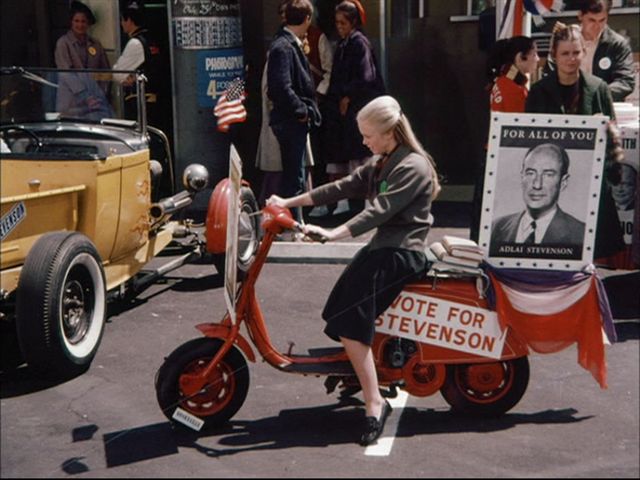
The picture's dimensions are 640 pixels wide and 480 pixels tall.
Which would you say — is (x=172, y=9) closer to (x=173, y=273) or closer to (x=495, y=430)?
(x=173, y=273)

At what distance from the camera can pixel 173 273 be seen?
933 cm

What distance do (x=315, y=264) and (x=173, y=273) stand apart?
1.11 meters

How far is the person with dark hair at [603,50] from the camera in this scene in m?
8.77

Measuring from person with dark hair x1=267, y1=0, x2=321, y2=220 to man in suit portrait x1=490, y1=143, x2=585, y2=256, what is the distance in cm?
369

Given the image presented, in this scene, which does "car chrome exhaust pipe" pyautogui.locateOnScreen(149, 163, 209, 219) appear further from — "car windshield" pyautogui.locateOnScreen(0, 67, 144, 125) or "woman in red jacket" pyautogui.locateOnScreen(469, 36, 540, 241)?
"woman in red jacket" pyautogui.locateOnScreen(469, 36, 540, 241)

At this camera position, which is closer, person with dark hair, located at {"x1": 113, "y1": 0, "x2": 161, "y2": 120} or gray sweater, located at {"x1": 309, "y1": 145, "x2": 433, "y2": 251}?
gray sweater, located at {"x1": 309, "y1": 145, "x2": 433, "y2": 251}

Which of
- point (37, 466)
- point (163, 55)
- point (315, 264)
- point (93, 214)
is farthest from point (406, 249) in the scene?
point (163, 55)

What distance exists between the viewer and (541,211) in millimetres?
6055

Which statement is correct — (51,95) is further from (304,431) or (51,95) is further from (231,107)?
(304,431)

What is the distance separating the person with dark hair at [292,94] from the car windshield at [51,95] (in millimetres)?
1434

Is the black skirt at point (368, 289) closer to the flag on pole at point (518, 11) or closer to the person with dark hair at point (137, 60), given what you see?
the person with dark hair at point (137, 60)

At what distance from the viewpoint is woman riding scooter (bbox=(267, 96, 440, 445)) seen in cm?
557

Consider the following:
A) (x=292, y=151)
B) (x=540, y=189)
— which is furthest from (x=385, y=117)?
(x=292, y=151)

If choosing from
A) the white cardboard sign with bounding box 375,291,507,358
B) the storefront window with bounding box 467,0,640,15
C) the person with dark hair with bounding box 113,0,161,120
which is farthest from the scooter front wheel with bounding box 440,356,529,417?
the storefront window with bounding box 467,0,640,15
